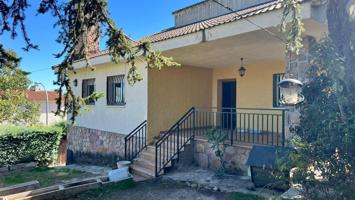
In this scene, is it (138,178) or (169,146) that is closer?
(138,178)

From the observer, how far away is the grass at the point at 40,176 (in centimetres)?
854

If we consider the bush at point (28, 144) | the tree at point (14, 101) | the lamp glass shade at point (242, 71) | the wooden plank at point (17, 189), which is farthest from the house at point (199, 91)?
the tree at point (14, 101)

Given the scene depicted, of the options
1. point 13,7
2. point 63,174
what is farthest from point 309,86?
A: point 63,174

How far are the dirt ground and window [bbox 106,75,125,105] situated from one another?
4.61 meters

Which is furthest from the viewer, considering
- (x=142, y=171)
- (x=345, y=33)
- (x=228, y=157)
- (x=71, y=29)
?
(x=142, y=171)

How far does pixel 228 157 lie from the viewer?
7.59 m

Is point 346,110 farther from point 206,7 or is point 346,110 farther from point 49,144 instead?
point 49,144

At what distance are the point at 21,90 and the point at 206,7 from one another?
12.5 meters

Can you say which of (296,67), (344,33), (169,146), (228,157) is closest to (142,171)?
(169,146)

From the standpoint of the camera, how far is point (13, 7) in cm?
532

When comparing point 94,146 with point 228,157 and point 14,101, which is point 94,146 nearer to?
point 228,157

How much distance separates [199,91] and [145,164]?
3977 mm

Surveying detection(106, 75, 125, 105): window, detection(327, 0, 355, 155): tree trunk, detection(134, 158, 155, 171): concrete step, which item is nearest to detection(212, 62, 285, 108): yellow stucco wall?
detection(106, 75, 125, 105): window

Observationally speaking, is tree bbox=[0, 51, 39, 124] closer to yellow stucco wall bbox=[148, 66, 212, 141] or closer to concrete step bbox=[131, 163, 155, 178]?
yellow stucco wall bbox=[148, 66, 212, 141]
